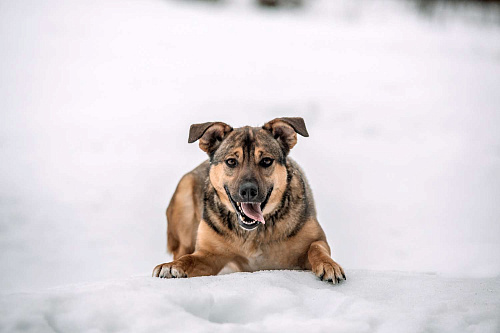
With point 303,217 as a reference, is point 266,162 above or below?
above

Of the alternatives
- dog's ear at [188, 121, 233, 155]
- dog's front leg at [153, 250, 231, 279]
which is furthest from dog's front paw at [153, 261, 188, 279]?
dog's ear at [188, 121, 233, 155]

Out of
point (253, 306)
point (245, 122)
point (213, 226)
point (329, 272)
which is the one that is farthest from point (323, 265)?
point (245, 122)

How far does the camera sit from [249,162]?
427 centimetres

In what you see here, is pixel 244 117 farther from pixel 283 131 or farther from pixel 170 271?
pixel 170 271

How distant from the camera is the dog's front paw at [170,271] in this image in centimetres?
380

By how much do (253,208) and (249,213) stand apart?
0.08 metres

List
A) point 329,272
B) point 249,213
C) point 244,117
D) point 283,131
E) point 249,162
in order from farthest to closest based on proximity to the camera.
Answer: point 244,117 < point 283,131 < point 249,162 < point 249,213 < point 329,272

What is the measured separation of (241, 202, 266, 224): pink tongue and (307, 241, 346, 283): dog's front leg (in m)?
0.53

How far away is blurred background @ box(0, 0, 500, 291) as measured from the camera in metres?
6.48

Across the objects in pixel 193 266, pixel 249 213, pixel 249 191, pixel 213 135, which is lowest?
pixel 193 266

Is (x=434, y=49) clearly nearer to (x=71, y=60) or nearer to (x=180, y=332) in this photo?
(x=71, y=60)

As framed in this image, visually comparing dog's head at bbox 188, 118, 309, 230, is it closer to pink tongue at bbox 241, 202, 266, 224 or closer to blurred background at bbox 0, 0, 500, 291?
pink tongue at bbox 241, 202, 266, 224

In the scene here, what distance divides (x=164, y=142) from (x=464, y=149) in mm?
6602

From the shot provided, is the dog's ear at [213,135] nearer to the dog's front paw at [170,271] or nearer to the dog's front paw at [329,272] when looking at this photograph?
the dog's front paw at [170,271]
